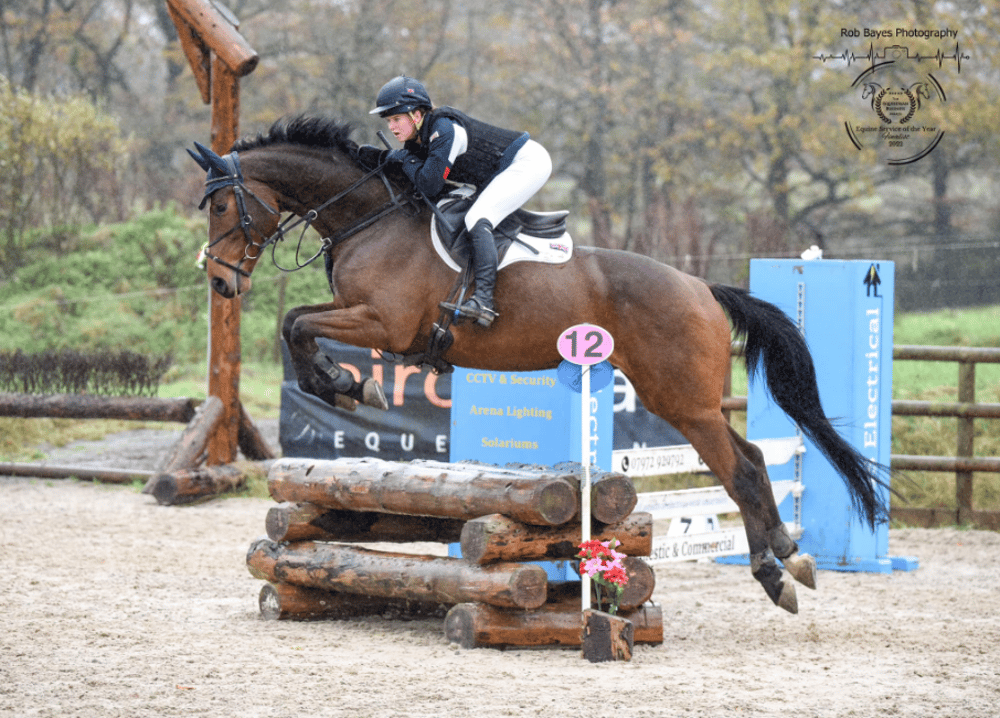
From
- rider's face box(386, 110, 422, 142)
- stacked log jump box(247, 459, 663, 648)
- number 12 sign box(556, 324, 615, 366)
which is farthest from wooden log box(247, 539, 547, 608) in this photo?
rider's face box(386, 110, 422, 142)

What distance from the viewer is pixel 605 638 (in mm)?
4020

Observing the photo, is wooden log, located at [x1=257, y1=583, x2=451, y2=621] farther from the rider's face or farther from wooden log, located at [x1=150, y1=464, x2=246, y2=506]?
wooden log, located at [x1=150, y1=464, x2=246, y2=506]

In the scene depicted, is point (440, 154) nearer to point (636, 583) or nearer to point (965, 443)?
point (636, 583)

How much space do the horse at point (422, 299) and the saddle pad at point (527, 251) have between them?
0.10 feet

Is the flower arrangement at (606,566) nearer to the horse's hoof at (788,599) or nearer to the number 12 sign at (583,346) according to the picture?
the number 12 sign at (583,346)

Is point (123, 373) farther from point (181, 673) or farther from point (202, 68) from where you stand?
point (181, 673)

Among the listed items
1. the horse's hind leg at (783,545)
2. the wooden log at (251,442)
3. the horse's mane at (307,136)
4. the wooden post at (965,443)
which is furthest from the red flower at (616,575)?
the wooden log at (251,442)

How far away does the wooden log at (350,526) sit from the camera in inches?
187

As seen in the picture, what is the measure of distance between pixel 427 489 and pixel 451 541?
554 millimetres

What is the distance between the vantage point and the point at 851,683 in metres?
3.70

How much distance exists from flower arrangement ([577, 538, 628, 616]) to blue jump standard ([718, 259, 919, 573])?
88.7 inches

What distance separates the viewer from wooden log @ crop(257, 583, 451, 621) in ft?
15.3

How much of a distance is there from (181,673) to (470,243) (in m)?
1.93

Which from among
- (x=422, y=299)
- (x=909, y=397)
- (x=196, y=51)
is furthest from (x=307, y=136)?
(x=909, y=397)
